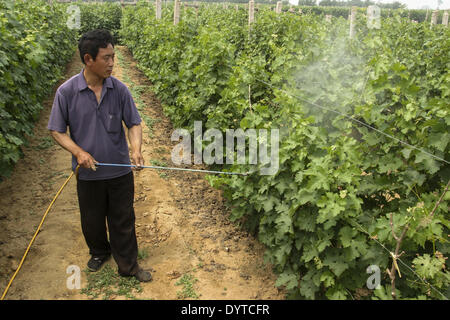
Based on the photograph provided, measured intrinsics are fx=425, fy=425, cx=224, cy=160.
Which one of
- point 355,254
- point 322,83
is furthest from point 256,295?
point 322,83

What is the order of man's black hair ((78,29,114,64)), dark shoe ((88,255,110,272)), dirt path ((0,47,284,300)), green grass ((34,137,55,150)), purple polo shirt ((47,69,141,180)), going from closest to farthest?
man's black hair ((78,29,114,64))
purple polo shirt ((47,69,141,180))
dirt path ((0,47,284,300))
dark shoe ((88,255,110,272))
green grass ((34,137,55,150))

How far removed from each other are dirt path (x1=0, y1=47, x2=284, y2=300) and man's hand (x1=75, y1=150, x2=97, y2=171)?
1.12 metres

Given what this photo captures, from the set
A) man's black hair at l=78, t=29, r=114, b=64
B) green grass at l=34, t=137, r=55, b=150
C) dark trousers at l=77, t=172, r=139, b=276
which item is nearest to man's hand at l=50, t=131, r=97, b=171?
dark trousers at l=77, t=172, r=139, b=276

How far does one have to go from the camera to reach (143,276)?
376 centimetres

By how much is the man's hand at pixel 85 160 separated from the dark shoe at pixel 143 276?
108cm

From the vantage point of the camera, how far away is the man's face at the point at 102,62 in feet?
10.8

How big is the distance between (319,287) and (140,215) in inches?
92.8

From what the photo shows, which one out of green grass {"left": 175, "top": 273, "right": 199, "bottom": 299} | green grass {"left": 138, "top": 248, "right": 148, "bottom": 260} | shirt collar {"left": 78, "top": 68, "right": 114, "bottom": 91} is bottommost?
green grass {"left": 175, "top": 273, "right": 199, "bottom": 299}

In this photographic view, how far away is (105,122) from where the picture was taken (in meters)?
3.45

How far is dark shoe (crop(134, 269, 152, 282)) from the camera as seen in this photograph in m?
3.75

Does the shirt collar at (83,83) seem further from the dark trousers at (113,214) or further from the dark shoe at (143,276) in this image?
the dark shoe at (143,276)

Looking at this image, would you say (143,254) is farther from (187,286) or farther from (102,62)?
(102,62)

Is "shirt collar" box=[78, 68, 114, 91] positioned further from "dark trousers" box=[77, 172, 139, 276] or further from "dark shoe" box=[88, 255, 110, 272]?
"dark shoe" box=[88, 255, 110, 272]

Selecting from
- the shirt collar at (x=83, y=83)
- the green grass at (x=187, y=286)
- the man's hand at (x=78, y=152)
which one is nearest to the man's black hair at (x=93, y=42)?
the shirt collar at (x=83, y=83)
